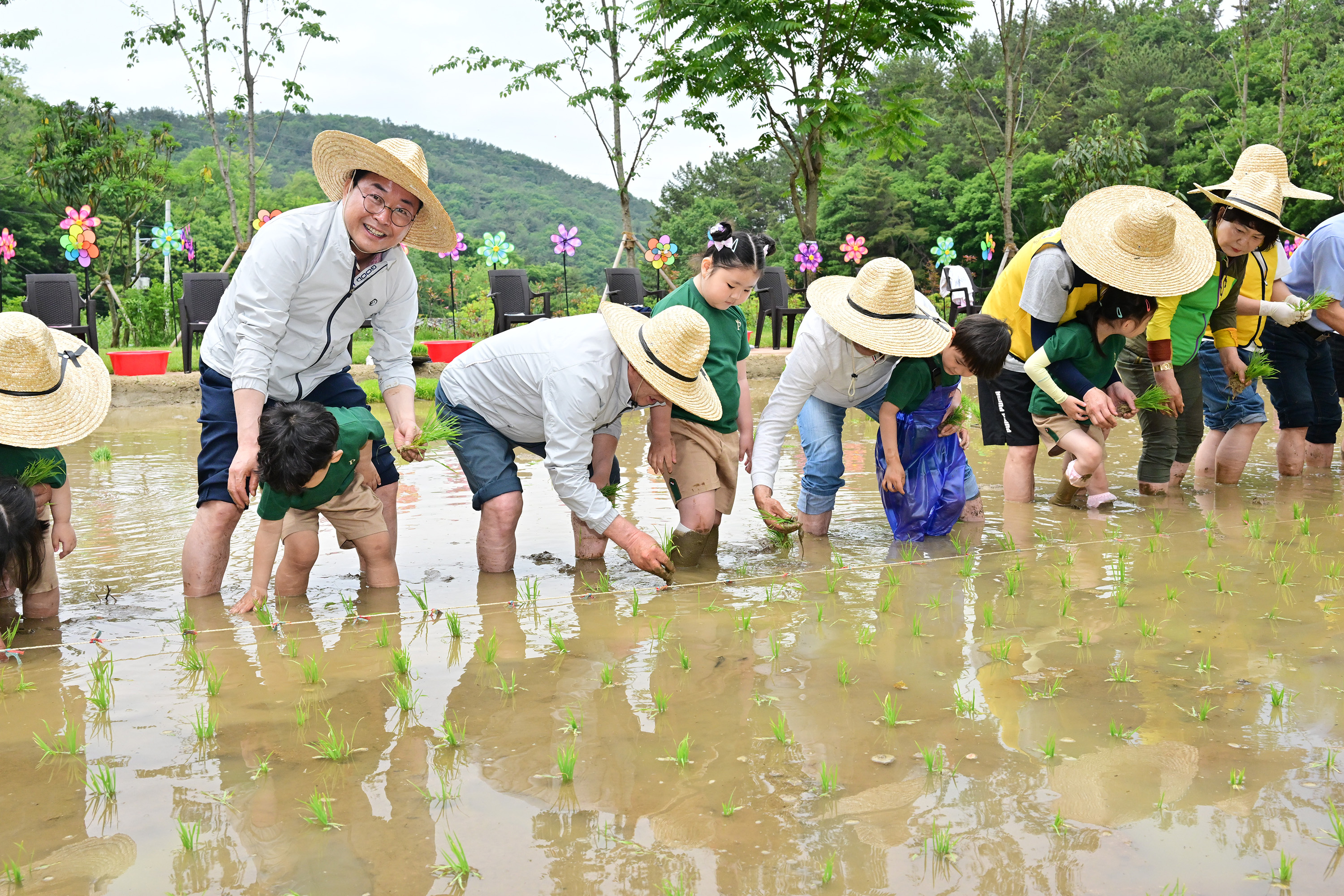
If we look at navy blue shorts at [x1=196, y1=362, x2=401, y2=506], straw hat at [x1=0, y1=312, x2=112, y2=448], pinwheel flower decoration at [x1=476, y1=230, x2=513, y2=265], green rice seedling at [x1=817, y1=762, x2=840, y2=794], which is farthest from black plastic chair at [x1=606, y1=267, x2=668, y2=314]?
green rice seedling at [x1=817, y1=762, x2=840, y2=794]

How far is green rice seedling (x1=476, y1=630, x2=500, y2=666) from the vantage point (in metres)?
3.51

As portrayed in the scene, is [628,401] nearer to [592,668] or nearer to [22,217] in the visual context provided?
[592,668]

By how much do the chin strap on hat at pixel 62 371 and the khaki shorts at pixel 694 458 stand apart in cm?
248

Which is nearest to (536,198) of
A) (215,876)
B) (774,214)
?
(774,214)

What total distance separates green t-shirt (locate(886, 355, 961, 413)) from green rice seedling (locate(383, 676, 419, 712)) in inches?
106

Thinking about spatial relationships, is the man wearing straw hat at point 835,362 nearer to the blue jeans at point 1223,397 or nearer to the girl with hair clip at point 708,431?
the girl with hair clip at point 708,431

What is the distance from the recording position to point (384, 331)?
4559mm

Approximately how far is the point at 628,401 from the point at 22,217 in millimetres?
34065

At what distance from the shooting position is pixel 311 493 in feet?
13.3

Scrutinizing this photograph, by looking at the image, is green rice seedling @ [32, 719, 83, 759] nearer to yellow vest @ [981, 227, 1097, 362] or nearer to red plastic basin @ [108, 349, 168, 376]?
yellow vest @ [981, 227, 1097, 362]

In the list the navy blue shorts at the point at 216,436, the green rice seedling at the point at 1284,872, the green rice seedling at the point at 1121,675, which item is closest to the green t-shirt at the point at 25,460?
the navy blue shorts at the point at 216,436


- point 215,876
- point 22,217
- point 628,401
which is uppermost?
point 22,217

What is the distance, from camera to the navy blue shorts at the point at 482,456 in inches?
183

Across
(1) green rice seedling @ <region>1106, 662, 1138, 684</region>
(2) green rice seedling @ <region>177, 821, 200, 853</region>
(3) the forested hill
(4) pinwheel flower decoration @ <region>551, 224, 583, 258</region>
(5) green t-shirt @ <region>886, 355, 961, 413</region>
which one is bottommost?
(2) green rice seedling @ <region>177, 821, 200, 853</region>
